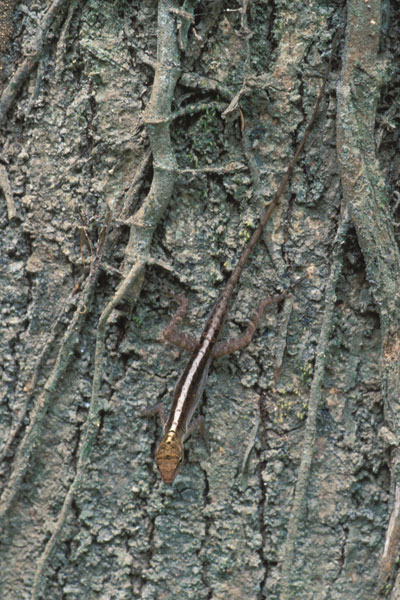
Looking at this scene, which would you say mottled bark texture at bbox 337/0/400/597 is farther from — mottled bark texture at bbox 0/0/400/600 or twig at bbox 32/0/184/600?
twig at bbox 32/0/184/600

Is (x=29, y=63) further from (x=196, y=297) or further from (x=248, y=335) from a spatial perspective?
(x=248, y=335)

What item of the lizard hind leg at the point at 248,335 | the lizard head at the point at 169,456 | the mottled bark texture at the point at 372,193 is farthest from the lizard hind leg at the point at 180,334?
the mottled bark texture at the point at 372,193

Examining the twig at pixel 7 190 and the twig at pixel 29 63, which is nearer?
the twig at pixel 29 63

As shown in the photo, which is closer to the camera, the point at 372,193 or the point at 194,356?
the point at 372,193

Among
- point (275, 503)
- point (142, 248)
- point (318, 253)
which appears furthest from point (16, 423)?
point (318, 253)

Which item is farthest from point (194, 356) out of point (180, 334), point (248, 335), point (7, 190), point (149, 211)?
point (7, 190)

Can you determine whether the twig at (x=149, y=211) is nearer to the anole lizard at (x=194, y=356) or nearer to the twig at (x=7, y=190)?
the anole lizard at (x=194, y=356)

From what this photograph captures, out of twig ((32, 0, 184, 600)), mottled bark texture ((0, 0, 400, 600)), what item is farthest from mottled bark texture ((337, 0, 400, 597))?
twig ((32, 0, 184, 600))
